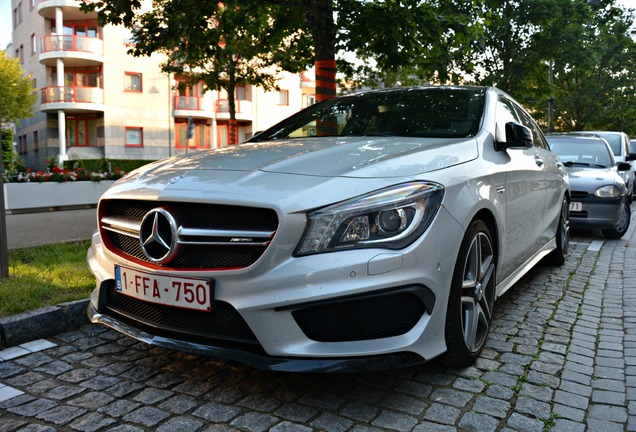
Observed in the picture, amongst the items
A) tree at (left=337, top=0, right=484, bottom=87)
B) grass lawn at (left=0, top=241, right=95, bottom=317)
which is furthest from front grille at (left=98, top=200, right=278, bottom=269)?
tree at (left=337, top=0, right=484, bottom=87)

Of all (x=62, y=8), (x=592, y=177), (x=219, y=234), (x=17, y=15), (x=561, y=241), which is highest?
(x=17, y=15)

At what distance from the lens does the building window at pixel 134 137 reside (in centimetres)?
3447

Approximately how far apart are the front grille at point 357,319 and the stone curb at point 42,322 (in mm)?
2132

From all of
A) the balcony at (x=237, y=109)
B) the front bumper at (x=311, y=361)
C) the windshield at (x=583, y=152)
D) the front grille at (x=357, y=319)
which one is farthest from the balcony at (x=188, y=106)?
the front grille at (x=357, y=319)

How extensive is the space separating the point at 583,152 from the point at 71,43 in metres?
30.7

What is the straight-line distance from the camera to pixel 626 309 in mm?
4500

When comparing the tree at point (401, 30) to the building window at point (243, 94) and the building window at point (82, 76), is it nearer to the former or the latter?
the building window at point (82, 76)

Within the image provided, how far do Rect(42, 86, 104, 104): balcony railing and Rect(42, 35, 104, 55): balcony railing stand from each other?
212 cm

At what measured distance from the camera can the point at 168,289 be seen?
265 centimetres

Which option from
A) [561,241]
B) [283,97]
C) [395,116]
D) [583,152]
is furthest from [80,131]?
[395,116]

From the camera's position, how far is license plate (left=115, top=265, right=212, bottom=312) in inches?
100

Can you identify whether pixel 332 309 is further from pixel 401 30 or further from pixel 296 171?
pixel 401 30

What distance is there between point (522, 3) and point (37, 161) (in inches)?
1245

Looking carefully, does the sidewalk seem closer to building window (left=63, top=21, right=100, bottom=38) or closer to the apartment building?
the apartment building
